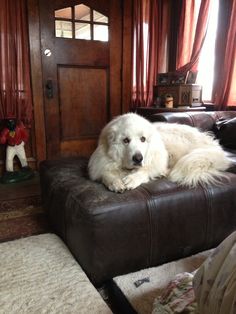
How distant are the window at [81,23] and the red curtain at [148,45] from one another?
406 mm

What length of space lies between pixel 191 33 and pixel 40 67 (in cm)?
179

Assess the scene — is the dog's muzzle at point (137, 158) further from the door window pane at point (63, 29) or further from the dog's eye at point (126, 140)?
the door window pane at point (63, 29)

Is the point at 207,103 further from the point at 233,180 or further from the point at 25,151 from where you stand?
the point at 25,151

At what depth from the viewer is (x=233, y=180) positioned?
143 centimetres

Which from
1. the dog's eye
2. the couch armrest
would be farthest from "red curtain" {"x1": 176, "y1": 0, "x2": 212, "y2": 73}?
the dog's eye

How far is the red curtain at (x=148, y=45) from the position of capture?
3334mm

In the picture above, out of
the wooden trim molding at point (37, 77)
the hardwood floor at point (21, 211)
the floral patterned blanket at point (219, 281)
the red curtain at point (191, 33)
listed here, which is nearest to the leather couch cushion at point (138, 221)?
the hardwood floor at point (21, 211)

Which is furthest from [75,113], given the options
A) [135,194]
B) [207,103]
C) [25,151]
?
[135,194]

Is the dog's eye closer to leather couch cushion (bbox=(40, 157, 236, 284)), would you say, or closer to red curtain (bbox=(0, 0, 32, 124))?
leather couch cushion (bbox=(40, 157, 236, 284))

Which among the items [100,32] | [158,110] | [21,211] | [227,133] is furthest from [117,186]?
[100,32]

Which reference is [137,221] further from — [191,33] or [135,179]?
[191,33]

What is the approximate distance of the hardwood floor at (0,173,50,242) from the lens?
5.99 feet

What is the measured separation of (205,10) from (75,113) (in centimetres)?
181

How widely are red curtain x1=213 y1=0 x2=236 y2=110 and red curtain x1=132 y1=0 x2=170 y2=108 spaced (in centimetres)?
79
